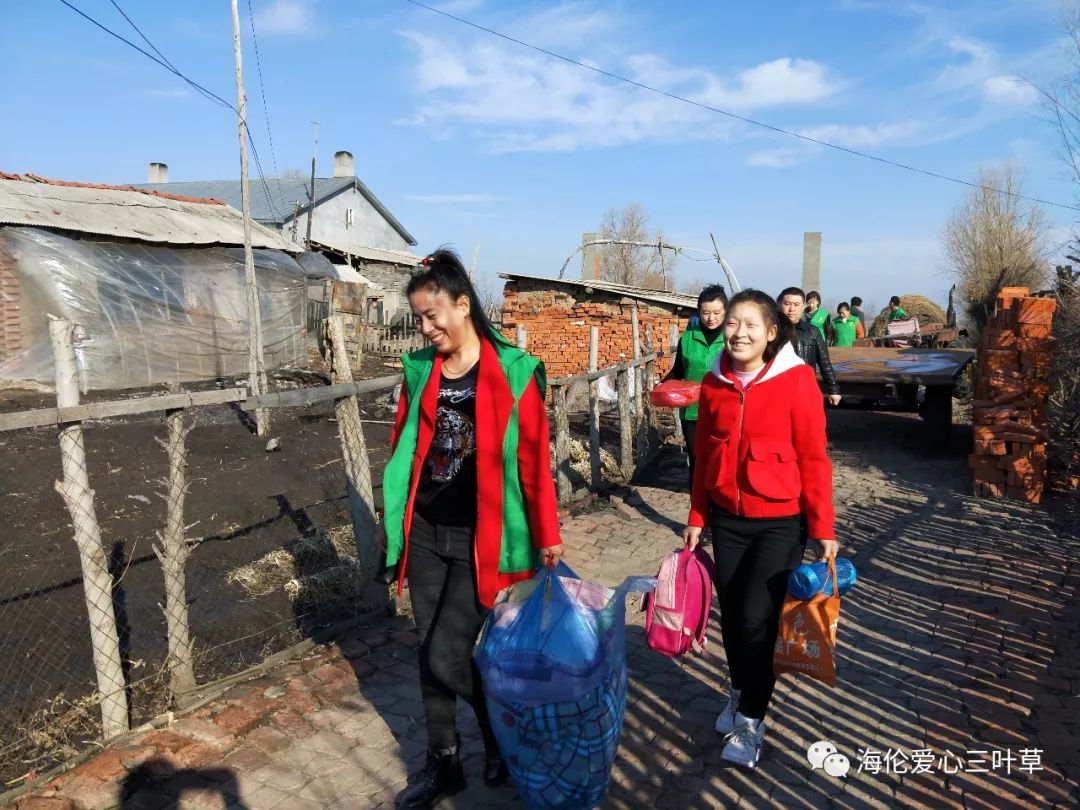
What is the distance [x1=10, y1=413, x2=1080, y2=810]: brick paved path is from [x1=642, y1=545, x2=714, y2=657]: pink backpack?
0.49m

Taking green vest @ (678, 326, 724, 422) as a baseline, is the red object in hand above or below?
below

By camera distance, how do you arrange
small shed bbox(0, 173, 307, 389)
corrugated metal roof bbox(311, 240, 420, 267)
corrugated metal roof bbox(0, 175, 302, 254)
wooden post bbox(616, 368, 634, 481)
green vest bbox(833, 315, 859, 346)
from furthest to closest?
Answer: 1. corrugated metal roof bbox(311, 240, 420, 267)
2. corrugated metal roof bbox(0, 175, 302, 254)
3. small shed bbox(0, 173, 307, 389)
4. green vest bbox(833, 315, 859, 346)
5. wooden post bbox(616, 368, 634, 481)

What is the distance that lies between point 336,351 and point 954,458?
7.80 meters

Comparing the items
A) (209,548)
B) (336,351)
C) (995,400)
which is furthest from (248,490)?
(995,400)

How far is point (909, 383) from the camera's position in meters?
9.87

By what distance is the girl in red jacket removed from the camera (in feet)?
10.1

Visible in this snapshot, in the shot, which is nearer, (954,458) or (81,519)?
(81,519)

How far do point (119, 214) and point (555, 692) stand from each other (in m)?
18.1

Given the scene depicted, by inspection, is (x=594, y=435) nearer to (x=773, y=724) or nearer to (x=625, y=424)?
(x=625, y=424)

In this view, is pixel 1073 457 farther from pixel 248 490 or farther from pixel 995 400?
pixel 248 490

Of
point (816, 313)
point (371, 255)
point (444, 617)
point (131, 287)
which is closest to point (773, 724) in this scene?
point (444, 617)

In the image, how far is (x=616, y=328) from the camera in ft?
56.3

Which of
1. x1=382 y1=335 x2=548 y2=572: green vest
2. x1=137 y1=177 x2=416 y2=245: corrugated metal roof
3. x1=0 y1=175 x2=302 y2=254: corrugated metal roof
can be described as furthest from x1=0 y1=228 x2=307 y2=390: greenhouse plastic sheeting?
x1=137 y1=177 x2=416 y2=245: corrugated metal roof

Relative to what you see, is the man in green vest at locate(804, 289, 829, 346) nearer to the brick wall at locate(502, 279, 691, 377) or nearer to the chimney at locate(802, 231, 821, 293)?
the brick wall at locate(502, 279, 691, 377)
